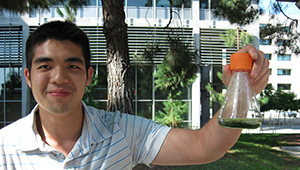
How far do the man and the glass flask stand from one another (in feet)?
0.29

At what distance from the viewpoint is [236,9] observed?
242 inches

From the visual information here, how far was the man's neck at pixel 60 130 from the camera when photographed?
148cm

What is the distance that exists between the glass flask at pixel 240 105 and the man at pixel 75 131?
9 cm

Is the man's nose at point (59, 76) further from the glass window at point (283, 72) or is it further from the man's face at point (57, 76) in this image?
the glass window at point (283, 72)

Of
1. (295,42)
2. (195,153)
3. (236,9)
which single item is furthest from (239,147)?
(195,153)

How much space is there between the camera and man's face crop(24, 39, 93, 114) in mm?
1350

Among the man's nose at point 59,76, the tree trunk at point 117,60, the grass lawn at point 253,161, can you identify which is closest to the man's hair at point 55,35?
the man's nose at point 59,76

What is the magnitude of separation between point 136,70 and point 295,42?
670 centimetres

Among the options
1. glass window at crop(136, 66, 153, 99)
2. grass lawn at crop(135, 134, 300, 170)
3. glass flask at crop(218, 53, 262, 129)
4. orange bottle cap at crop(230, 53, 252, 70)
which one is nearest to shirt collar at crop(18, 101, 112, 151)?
glass flask at crop(218, 53, 262, 129)

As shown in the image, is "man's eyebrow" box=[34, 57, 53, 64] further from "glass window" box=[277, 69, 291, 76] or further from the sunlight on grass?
"glass window" box=[277, 69, 291, 76]

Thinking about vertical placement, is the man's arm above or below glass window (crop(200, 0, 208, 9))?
below

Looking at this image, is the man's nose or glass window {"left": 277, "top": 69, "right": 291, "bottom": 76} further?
glass window {"left": 277, "top": 69, "right": 291, "bottom": 76}

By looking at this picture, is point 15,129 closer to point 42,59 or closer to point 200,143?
point 42,59

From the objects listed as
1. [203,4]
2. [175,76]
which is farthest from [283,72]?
[175,76]
